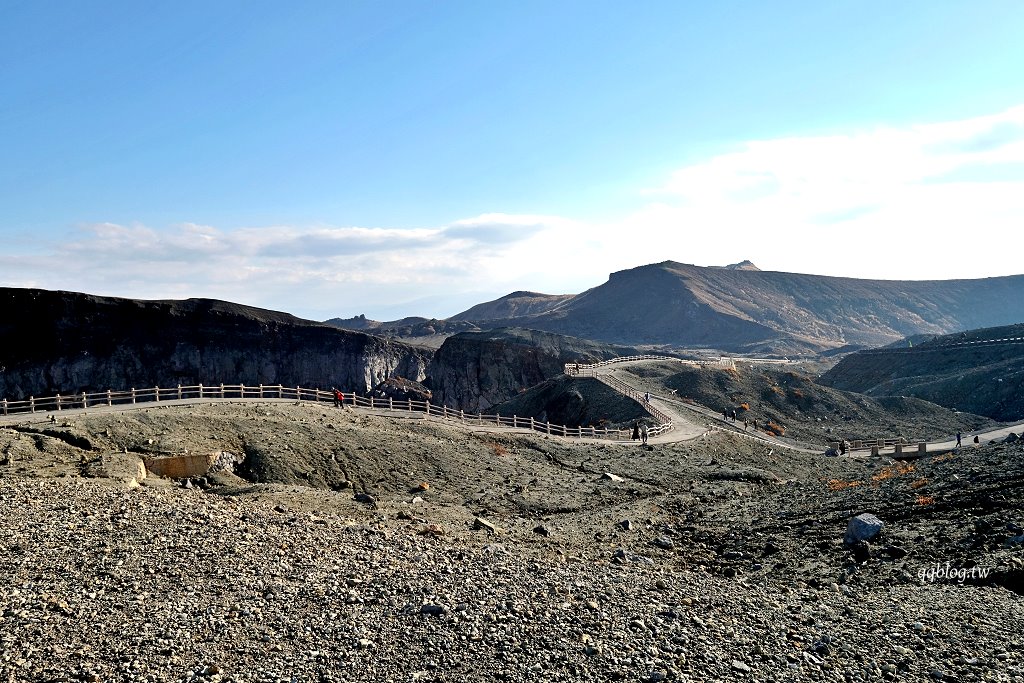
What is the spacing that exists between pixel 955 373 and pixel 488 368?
2322 inches

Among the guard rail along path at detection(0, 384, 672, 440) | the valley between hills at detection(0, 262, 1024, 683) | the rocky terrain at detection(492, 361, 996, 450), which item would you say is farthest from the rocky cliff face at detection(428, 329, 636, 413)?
the valley between hills at detection(0, 262, 1024, 683)

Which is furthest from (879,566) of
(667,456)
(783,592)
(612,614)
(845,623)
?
(667,456)

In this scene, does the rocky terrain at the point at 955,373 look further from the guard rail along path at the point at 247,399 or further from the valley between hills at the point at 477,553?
the guard rail along path at the point at 247,399

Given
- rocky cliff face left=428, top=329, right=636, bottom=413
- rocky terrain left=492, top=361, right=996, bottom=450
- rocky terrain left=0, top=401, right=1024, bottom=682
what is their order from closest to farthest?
rocky terrain left=0, top=401, right=1024, bottom=682 → rocky terrain left=492, top=361, right=996, bottom=450 → rocky cliff face left=428, top=329, right=636, bottom=413

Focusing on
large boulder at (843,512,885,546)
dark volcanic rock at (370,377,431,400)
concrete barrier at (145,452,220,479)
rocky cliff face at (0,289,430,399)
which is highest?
rocky cliff face at (0,289,430,399)

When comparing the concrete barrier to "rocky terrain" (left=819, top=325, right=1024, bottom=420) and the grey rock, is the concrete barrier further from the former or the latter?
"rocky terrain" (left=819, top=325, right=1024, bottom=420)

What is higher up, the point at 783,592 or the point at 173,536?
the point at 173,536

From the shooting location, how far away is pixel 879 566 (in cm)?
1695

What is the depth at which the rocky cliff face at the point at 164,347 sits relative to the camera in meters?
90.8

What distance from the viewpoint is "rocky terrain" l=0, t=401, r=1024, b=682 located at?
11.5 metres

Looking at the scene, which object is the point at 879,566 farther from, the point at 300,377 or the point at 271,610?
the point at 300,377

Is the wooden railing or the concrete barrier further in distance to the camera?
the wooden railing

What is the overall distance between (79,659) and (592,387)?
5183 centimetres

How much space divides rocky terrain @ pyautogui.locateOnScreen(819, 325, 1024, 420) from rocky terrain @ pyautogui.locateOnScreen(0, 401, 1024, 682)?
47305mm
